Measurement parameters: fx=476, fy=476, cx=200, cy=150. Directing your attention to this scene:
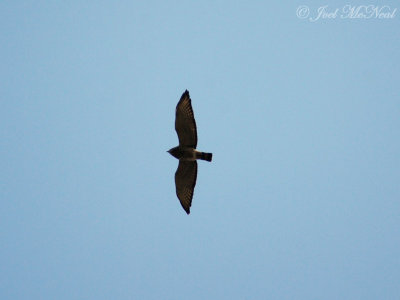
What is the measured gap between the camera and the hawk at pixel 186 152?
1412cm

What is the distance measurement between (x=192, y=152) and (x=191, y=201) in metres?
1.65

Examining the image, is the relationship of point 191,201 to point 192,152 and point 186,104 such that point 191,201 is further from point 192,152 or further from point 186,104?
point 186,104

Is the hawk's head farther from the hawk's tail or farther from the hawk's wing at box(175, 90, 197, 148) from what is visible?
the hawk's tail

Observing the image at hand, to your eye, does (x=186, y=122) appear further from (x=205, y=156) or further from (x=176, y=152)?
(x=205, y=156)

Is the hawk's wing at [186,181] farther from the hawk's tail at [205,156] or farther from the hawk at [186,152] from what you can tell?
the hawk's tail at [205,156]

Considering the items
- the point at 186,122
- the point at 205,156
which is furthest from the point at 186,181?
the point at 186,122

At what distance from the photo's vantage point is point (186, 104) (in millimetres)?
14141

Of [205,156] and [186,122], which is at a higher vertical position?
[186,122]

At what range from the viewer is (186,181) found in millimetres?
15086

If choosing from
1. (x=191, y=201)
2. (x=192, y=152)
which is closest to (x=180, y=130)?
(x=192, y=152)

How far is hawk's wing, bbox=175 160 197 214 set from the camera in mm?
14898

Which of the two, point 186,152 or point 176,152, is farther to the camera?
point 176,152

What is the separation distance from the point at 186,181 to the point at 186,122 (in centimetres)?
203

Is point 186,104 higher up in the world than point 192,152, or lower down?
higher up
